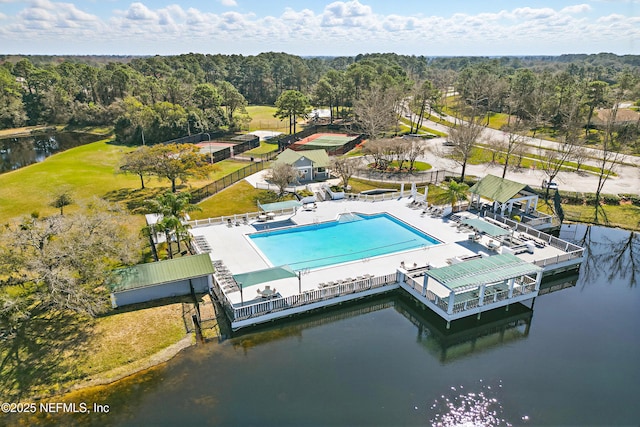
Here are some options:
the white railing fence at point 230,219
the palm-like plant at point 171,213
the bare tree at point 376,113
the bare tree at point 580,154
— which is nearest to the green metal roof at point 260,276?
the palm-like plant at point 171,213

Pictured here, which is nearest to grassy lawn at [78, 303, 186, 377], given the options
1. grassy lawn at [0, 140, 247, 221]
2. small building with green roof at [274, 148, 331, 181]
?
grassy lawn at [0, 140, 247, 221]

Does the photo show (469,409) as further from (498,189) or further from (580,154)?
(580,154)

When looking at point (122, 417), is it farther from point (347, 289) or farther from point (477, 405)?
point (477, 405)

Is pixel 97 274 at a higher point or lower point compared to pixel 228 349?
higher

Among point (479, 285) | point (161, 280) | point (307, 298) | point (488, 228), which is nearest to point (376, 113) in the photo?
point (488, 228)

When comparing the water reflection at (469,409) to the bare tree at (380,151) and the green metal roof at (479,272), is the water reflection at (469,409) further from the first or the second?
the bare tree at (380,151)

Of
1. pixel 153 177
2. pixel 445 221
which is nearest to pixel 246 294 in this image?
pixel 445 221
